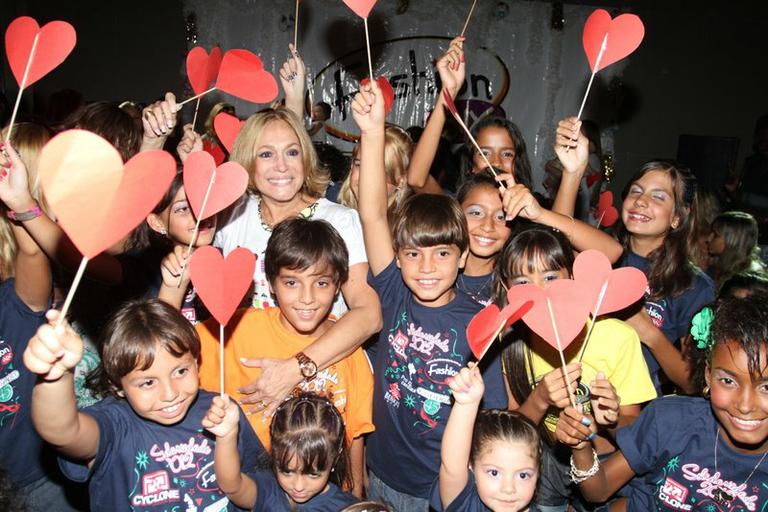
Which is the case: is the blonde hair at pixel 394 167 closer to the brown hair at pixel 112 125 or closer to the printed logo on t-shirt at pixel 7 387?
the brown hair at pixel 112 125

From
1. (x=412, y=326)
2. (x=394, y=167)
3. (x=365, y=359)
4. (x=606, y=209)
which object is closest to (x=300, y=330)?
(x=365, y=359)

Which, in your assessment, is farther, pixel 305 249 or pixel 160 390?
pixel 305 249

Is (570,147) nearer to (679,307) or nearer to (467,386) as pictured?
(679,307)

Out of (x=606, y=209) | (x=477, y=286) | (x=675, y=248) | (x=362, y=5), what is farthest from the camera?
(x=606, y=209)

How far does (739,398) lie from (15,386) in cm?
198

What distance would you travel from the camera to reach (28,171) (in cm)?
205

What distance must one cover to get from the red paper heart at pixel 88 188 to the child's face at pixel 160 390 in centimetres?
54

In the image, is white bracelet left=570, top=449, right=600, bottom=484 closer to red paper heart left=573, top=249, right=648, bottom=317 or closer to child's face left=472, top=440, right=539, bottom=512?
child's face left=472, top=440, right=539, bottom=512

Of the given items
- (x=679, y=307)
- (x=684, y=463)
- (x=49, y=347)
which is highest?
(x=49, y=347)

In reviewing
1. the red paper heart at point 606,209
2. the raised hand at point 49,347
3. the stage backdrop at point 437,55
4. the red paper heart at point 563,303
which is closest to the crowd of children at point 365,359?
the raised hand at point 49,347

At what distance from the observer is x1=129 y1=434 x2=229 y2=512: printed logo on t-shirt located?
166 centimetres

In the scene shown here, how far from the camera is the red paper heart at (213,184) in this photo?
1.82m

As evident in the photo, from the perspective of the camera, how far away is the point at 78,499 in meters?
A: 2.16

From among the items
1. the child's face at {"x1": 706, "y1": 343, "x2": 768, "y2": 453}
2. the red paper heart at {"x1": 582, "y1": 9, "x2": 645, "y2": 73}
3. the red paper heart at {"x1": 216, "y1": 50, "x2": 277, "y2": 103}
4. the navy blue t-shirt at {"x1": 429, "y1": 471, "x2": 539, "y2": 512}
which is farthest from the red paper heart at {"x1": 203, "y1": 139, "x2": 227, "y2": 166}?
the child's face at {"x1": 706, "y1": 343, "x2": 768, "y2": 453}
